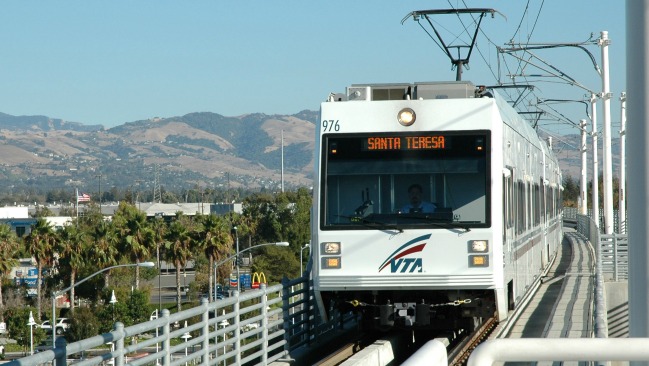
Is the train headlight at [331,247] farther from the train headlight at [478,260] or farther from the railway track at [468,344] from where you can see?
the railway track at [468,344]

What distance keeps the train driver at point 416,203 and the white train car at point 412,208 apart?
0.01 m

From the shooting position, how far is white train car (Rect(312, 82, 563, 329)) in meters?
14.9

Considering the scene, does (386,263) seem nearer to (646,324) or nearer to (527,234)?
(527,234)

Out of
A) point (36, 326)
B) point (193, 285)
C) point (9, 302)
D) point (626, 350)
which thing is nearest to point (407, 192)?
point (626, 350)

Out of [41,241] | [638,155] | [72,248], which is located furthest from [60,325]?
[638,155]

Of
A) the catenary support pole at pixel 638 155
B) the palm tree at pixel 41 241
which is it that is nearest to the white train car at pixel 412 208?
the catenary support pole at pixel 638 155

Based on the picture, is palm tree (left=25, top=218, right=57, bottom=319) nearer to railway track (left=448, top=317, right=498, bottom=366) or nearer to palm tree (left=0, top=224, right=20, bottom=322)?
palm tree (left=0, top=224, right=20, bottom=322)

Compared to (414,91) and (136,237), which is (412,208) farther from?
(136,237)

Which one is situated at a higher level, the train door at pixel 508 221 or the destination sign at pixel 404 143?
the destination sign at pixel 404 143

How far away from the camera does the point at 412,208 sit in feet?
49.4

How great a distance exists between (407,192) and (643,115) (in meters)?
9.19

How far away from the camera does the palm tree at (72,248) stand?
278ft

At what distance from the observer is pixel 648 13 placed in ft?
19.6

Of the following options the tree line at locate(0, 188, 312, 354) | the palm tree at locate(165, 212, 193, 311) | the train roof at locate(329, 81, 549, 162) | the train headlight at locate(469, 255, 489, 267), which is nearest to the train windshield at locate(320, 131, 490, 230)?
the train headlight at locate(469, 255, 489, 267)
